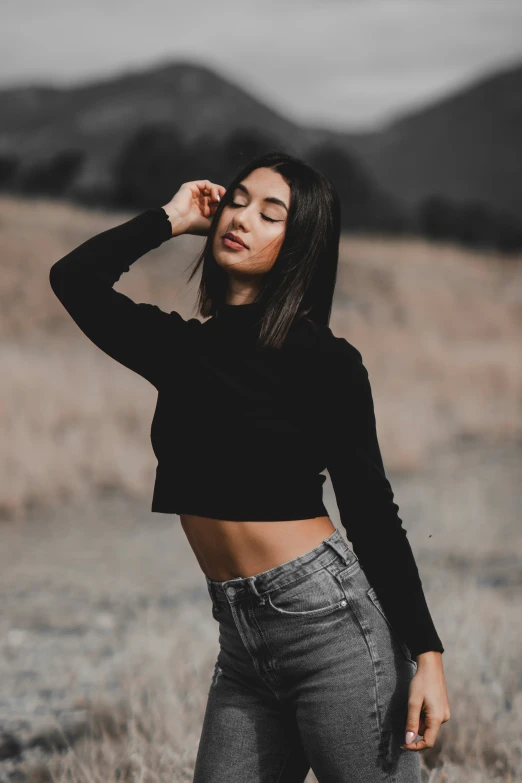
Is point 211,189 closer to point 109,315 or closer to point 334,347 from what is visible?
point 109,315

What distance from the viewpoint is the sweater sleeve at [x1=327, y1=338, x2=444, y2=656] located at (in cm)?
167

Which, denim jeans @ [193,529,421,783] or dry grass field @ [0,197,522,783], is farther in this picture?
dry grass field @ [0,197,522,783]

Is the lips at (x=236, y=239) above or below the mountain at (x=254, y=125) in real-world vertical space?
below

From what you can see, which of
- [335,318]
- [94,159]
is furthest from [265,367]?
[94,159]

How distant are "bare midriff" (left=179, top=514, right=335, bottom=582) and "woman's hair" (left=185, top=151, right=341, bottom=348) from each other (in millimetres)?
410

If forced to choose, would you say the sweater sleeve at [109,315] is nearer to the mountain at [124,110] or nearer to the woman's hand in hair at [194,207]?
the woman's hand in hair at [194,207]

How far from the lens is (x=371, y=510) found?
1675 mm

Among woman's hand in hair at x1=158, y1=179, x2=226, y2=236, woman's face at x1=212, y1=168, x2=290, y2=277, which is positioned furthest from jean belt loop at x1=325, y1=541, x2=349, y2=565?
woman's hand in hair at x1=158, y1=179, x2=226, y2=236

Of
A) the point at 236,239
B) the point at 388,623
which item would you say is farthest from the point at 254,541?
the point at 236,239

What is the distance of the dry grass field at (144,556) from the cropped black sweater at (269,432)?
115 cm

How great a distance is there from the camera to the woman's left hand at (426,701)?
1.63m

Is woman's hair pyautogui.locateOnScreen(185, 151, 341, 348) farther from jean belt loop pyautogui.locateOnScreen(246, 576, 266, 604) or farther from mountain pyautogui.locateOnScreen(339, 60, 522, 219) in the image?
mountain pyautogui.locateOnScreen(339, 60, 522, 219)

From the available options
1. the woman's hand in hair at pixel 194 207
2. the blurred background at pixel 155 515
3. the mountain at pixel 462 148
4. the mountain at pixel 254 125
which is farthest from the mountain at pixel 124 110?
the woman's hand in hair at pixel 194 207

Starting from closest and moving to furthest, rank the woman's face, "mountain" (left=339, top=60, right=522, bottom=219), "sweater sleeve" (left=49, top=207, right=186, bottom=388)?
"sweater sleeve" (left=49, top=207, right=186, bottom=388)
the woman's face
"mountain" (left=339, top=60, right=522, bottom=219)
